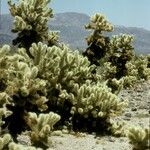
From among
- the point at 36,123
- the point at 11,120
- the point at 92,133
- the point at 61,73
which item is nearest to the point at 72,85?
the point at 61,73

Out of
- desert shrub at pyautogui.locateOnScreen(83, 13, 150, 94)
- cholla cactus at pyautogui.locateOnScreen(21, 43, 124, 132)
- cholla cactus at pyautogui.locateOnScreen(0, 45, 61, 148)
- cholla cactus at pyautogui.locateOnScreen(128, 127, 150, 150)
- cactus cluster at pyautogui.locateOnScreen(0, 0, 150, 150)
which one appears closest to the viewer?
cholla cactus at pyautogui.locateOnScreen(128, 127, 150, 150)

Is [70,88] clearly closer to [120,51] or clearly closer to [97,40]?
[97,40]

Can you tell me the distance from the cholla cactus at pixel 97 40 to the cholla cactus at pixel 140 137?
71.2 ft

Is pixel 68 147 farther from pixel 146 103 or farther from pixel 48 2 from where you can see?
pixel 146 103

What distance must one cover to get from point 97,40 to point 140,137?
900 inches

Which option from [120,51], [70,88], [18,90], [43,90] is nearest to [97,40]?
[120,51]

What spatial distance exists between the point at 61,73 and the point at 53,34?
784 cm

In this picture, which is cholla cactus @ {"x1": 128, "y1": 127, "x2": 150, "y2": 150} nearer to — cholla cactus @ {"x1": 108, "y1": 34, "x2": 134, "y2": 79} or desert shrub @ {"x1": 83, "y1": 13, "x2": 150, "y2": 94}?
desert shrub @ {"x1": 83, "y1": 13, "x2": 150, "y2": 94}

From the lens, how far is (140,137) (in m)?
7.95

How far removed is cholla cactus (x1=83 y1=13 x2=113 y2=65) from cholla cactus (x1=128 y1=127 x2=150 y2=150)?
2169 cm

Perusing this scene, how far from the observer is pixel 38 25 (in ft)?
72.9

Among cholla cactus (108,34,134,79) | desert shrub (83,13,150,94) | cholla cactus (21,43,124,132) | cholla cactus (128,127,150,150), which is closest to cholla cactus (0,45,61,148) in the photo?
cholla cactus (21,43,124,132)

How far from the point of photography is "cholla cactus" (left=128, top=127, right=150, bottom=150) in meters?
7.90

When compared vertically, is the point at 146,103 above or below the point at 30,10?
below
